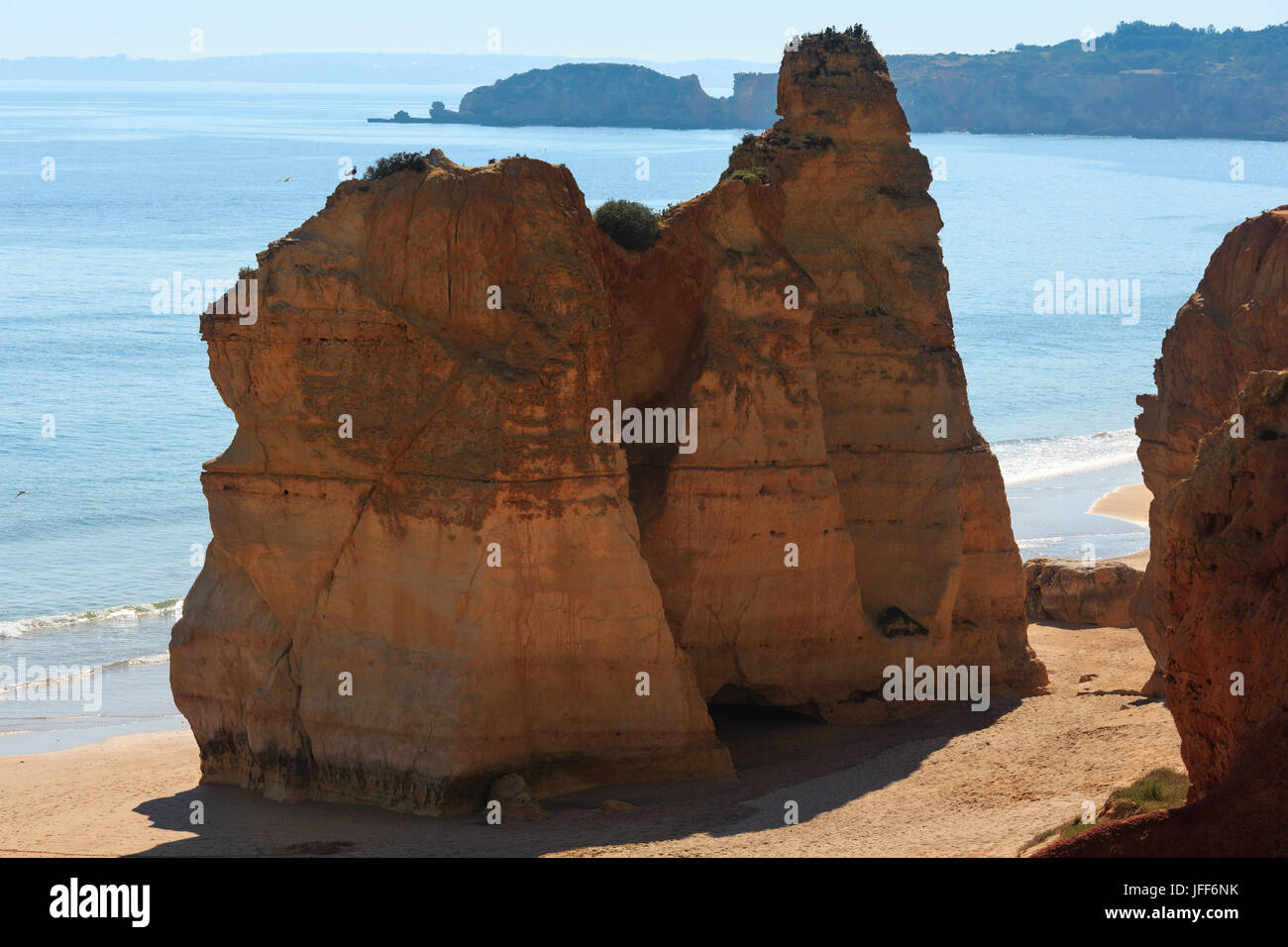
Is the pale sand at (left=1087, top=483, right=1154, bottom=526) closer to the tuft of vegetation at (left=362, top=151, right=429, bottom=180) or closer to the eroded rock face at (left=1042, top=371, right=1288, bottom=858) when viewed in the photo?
the tuft of vegetation at (left=362, top=151, right=429, bottom=180)

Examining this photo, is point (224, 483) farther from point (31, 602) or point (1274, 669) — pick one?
point (31, 602)

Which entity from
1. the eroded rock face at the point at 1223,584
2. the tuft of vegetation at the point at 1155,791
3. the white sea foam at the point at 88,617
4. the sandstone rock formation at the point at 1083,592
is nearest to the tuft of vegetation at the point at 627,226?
the tuft of vegetation at the point at 1155,791

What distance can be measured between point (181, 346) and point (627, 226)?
197 feet

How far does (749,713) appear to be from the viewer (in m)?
28.4

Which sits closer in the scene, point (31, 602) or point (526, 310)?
point (526, 310)

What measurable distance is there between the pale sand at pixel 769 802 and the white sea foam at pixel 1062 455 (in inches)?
1461

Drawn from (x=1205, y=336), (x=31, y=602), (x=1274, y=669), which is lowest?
(x=31, y=602)

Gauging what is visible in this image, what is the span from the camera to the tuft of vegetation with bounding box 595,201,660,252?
26.6 meters

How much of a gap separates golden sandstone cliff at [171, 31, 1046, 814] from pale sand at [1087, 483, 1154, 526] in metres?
31.0

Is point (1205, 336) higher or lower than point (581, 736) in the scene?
higher

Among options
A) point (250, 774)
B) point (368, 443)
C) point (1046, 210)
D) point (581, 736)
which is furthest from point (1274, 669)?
point (1046, 210)

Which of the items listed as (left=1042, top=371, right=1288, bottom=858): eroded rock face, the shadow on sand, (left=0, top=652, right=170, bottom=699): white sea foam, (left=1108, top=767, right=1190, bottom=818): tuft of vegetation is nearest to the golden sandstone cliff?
the shadow on sand

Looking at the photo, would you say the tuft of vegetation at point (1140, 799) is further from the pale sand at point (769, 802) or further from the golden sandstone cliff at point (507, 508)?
the golden sandstone cliff at point (507, 508)
